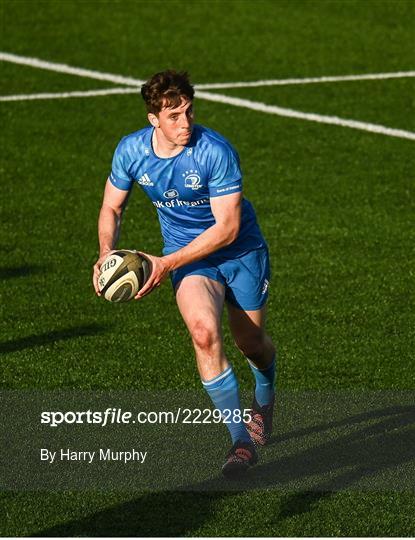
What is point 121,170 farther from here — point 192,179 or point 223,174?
point 223,174

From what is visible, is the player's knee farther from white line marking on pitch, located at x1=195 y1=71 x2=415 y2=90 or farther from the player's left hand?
white line marking on pitch, located at x1=195 y1=71 x2=415 y2=90

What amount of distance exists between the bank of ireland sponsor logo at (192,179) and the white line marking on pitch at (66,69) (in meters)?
10.9

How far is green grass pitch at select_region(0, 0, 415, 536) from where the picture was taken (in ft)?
26.0

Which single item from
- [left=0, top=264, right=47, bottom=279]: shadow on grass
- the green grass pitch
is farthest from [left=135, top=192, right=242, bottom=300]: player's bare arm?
[left=0, top=264, right=47, bottom=279]: shadow on grass

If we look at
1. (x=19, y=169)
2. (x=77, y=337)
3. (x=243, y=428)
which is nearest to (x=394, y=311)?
(x=77, y=337)

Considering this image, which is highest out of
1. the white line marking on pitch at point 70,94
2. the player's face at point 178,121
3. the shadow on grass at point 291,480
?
the player's face at point 178,121

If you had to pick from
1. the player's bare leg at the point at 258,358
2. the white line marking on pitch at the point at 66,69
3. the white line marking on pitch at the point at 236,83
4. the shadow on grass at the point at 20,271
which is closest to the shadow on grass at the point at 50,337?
the shadow on grass at the point at 20,271

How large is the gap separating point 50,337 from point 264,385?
2386 mm

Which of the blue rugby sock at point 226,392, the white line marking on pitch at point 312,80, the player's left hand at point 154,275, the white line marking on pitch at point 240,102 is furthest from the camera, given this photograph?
the white line marking on pitch at point 312,80

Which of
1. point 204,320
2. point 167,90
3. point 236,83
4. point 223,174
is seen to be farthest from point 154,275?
point 236,83

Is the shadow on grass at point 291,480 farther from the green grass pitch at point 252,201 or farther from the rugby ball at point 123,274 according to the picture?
the rugby ball at point 123,274

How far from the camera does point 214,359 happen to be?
8125 mm

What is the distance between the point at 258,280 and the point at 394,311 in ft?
9.80

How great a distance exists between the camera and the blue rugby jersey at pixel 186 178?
818cm
